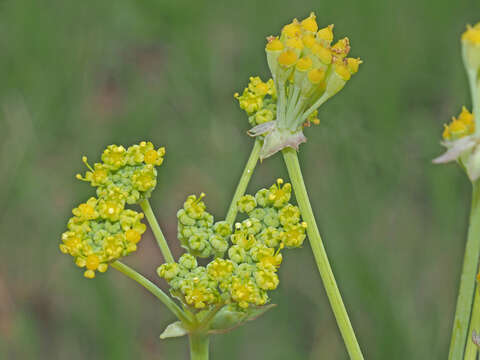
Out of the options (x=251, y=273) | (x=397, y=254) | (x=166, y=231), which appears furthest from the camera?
(x=166, y=231)

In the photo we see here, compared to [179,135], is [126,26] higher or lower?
higher

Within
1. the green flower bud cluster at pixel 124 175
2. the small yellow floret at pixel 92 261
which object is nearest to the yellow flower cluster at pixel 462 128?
the green flower bud cluster at pixel 124 175

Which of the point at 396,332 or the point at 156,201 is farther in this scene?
the point at 156,201

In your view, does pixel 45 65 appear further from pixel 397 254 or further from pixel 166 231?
pixel 397 254

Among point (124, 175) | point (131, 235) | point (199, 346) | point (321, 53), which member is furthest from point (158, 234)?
point (321, 53)

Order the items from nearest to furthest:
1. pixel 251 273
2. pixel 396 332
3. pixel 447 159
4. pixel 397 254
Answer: pixel 447 159
pixel 251 273
pixel 396 332
pixel 397 254

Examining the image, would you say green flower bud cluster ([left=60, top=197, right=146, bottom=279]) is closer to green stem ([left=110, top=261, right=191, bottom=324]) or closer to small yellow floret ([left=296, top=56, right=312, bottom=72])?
green stem ([left=110, top=261, right=191, bottom=324])

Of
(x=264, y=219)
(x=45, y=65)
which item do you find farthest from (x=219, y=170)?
(x=264, y=219)
